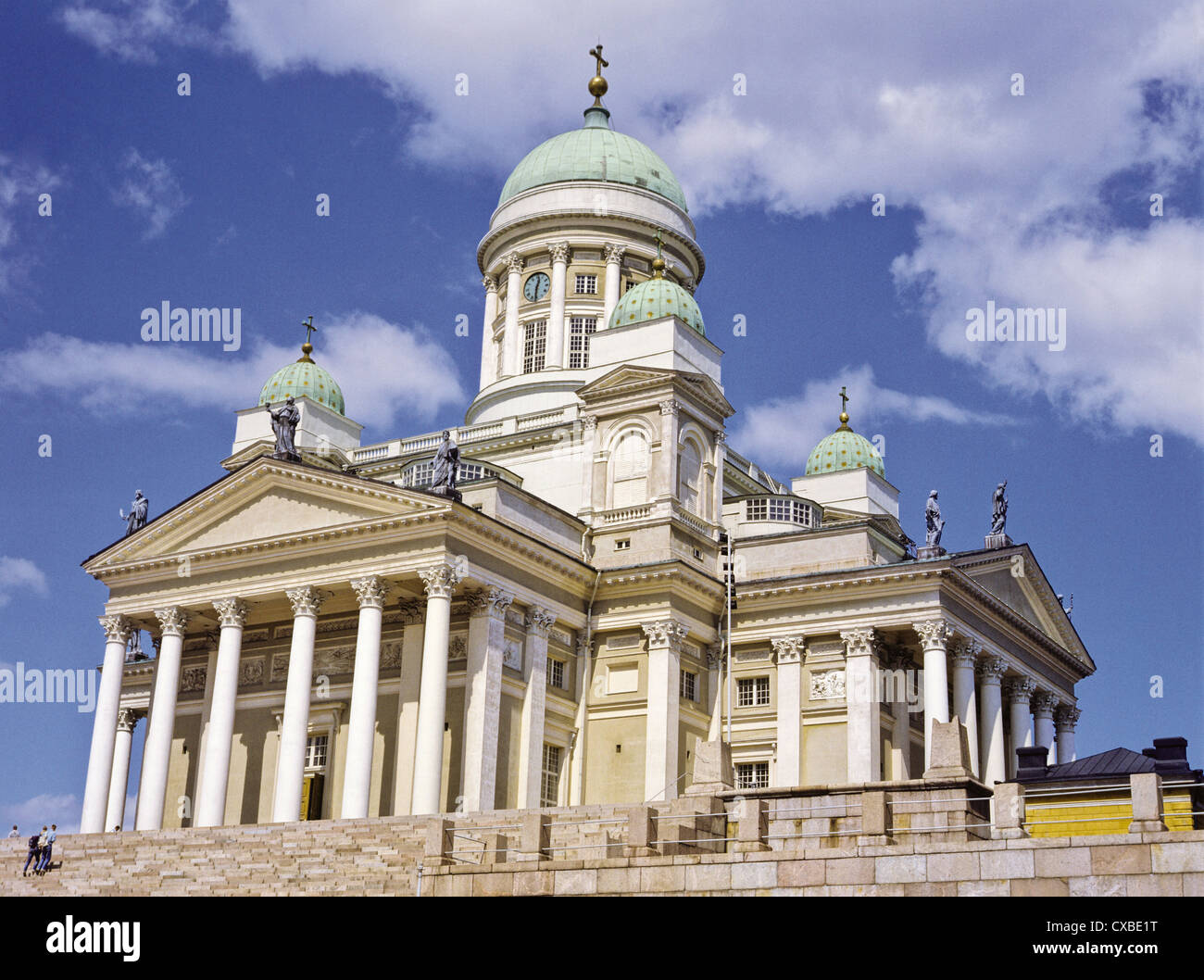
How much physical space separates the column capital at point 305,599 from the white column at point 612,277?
20.2 metres

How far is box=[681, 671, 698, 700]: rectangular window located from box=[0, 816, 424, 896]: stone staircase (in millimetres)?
15357

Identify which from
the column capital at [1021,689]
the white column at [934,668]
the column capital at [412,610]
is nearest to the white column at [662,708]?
the column capital at [412,610]

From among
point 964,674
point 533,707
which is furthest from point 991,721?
point 533,707

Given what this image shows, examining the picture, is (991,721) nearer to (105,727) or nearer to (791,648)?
(791,648)

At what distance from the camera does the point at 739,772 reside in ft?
161

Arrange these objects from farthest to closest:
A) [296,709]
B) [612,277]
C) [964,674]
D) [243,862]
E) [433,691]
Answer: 1. [612,277]
2. [964,674]
3. [296,709]
4. [433,691]
5. [243,862]

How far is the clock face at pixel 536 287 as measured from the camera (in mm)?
62625

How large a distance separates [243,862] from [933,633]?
873 inches

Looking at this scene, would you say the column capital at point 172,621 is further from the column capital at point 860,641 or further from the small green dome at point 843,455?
the small green dome at point 843,455

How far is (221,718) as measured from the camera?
44.7 m
